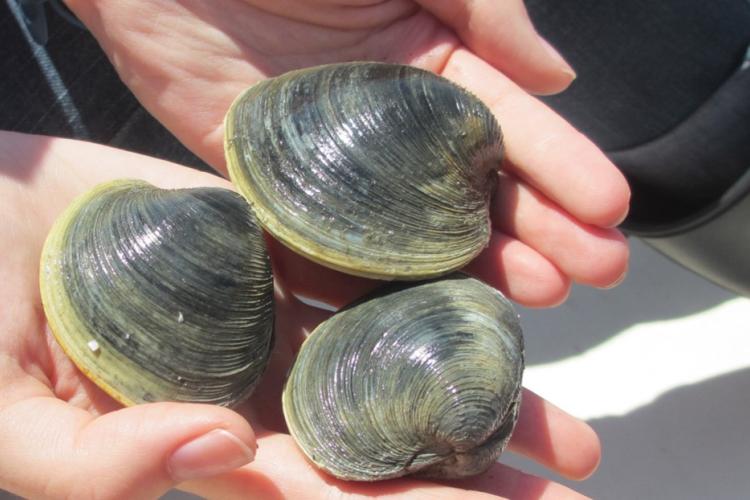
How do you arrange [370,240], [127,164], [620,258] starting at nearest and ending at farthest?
1. [370,240]
2. [620,258]
3. [127,164]

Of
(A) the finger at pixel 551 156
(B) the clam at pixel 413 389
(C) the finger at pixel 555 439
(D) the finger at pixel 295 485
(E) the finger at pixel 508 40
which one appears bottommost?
(C) the finger at pixel 555 439

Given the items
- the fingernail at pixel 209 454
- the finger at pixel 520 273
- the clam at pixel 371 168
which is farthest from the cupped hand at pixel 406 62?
the fingernail at pixel 209 454

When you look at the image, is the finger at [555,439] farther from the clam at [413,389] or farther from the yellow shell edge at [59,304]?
the yellow shell edge at [59,304]

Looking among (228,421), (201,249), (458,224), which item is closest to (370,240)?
(458,224)

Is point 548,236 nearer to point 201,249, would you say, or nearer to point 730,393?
point 201,249

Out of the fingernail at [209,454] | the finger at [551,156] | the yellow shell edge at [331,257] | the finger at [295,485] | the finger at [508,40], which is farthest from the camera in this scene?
the finger at [508,40]

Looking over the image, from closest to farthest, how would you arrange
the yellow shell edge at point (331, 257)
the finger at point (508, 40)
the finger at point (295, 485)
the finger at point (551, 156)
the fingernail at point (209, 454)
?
the fingernail at point (209, 454) → the finger at point (295, 485) → the yellow shell edge at point (331, 257) → the finger at point (551, 156) → the finger at point (508, 40)

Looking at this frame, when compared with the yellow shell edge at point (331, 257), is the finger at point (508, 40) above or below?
above

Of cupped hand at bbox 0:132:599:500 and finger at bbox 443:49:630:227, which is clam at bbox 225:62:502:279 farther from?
cupped hand at bbox 0:132:599:500
